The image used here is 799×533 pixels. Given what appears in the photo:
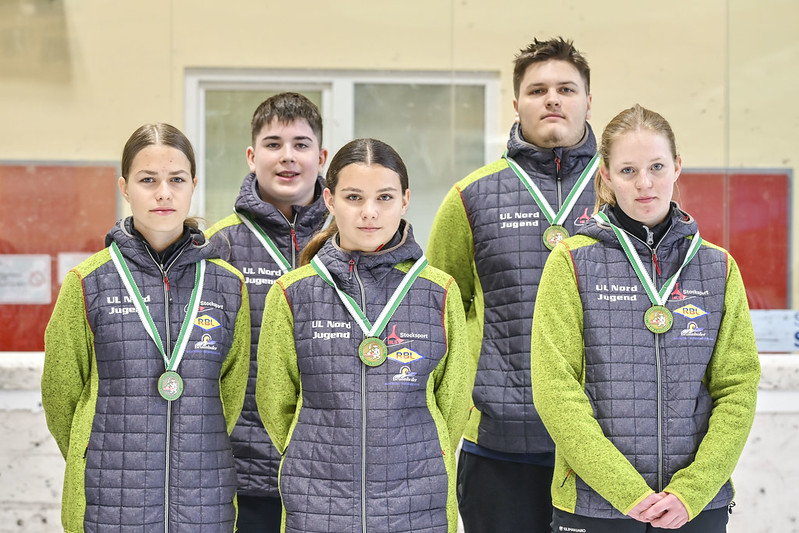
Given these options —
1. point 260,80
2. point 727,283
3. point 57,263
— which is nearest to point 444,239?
point 727,283

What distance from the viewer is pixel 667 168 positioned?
242 centimetres

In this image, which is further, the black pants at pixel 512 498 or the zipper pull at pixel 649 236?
the black pants at pixel 512 498

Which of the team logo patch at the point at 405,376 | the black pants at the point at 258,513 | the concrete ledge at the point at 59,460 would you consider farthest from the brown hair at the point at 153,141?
the concrete ledge at the point at 59,460

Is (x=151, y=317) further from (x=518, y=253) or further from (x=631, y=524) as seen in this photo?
(x=631, y=524)

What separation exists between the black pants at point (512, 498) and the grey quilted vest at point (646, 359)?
49 centimetres

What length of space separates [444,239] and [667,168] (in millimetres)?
871

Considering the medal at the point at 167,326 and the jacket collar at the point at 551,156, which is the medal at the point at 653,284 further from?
the medal at the point at 167,326

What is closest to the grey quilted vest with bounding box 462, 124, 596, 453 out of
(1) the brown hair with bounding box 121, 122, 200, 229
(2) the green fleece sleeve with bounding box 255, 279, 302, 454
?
(2) the green fleece sleeve with bounding box 255, 279, 302, 454

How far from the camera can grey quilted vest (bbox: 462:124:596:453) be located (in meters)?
2.78

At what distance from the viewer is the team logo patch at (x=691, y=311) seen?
2383 mm

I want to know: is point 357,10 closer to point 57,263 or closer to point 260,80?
point 260,80

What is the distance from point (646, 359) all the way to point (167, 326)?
1.37 m

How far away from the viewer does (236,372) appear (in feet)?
8.58

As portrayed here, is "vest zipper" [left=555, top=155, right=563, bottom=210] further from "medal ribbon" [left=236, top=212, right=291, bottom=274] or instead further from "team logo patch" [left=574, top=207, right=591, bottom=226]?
"medal ribbon" [left=236, top=212, right=291, bottom=274]
